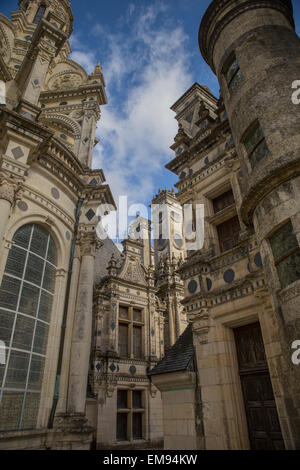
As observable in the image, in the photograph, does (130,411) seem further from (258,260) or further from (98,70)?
(98,70)

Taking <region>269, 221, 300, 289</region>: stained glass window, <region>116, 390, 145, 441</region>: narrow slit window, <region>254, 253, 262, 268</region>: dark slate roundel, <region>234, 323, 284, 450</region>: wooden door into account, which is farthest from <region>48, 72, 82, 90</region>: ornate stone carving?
<region>116, 390, 145, 441</region>: narrow slit window

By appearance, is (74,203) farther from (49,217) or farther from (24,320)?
(24,320)

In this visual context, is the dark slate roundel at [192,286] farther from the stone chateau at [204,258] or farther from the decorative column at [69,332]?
the decorative column at [69,332]

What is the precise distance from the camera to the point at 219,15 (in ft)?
30.2

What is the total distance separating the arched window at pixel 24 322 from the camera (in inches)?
311

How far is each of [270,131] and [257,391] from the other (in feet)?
19.4

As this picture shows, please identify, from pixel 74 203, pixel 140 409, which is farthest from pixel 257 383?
pixel 140 409

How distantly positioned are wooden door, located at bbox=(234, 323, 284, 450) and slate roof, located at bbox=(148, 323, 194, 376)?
1513 mm

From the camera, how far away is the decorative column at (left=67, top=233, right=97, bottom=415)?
30.7ft

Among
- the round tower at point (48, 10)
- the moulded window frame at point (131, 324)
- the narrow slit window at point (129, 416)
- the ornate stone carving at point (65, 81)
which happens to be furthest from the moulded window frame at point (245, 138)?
the round tower at point (48, 10)

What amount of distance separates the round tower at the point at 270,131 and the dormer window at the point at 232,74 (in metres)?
0.02

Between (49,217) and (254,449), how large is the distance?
8.44m

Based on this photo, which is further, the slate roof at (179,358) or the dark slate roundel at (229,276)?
the slate roof at (179,358)

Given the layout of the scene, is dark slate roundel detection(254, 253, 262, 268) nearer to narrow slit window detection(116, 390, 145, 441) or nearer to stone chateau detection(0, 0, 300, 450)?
stone chateau detection(0, 0, 300, 450)
